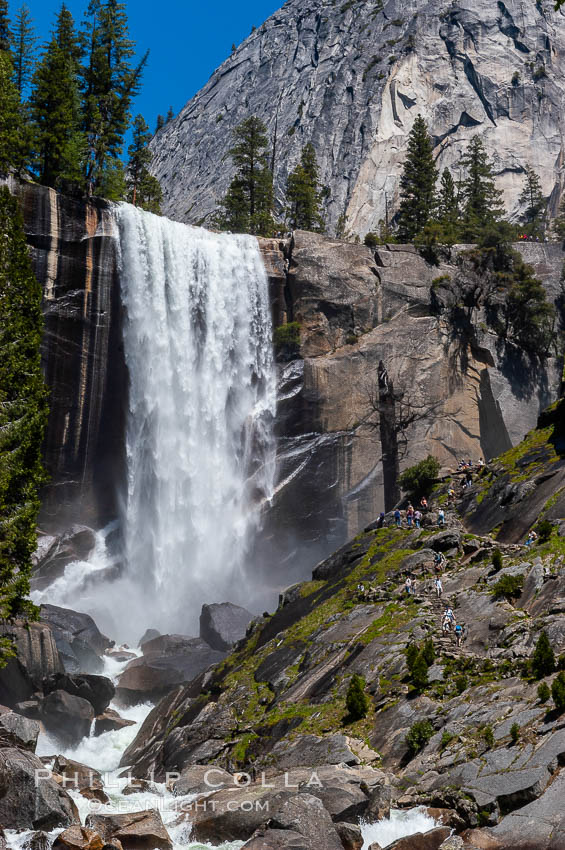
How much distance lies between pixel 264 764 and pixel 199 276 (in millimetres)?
41346

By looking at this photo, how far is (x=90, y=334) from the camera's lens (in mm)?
50906

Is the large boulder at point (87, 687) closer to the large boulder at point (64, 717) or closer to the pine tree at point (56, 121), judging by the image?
the large boulder at point (64, 717)

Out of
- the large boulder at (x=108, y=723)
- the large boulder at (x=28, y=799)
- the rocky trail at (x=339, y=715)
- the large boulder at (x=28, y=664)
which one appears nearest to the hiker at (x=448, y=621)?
the rocky trail at (x=339, y=715)

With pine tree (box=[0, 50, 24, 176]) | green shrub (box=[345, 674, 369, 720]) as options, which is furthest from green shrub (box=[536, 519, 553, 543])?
pine tree (box=[0, 50, 24, 176])

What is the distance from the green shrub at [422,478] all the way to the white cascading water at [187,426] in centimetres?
1612

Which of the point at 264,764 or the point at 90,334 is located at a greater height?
the point at 90,334

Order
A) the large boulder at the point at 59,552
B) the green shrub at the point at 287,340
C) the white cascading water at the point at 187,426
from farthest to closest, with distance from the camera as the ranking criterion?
the green shrub at the point at 287,340 < the white cascading water at the point at 187,426 < the large boulder at the point at 59,552

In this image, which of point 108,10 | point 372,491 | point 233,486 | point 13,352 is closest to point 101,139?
point 108,10

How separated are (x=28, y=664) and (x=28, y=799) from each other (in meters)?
18.8

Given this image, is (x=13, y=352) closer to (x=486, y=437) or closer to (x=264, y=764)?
(x=264, y=764)

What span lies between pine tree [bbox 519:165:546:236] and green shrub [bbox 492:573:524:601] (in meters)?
68.4

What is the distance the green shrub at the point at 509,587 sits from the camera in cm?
2377

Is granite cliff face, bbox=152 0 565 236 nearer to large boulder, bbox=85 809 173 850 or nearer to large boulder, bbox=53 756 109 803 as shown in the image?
large boulder, bbox=53 756 109 803

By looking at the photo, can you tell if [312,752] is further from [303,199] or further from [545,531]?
[303,199]
